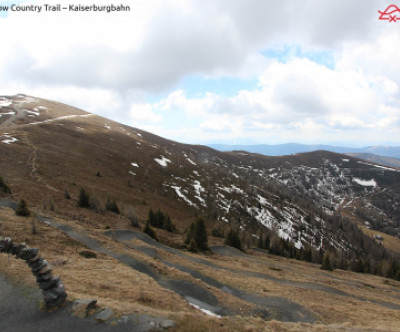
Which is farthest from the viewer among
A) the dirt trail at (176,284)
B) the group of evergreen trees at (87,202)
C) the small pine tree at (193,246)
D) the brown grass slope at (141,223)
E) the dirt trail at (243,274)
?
the group of evergreen trees at (87,202)

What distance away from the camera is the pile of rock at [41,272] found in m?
14.3

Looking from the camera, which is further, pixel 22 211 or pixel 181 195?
pixel 181 195

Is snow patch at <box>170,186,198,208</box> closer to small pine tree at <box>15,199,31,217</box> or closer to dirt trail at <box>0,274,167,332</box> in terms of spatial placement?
small pine tree at <box>15,199,31,217</box>

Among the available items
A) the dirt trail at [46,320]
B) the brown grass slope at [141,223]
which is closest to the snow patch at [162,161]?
the brown grass slope at [141,223]

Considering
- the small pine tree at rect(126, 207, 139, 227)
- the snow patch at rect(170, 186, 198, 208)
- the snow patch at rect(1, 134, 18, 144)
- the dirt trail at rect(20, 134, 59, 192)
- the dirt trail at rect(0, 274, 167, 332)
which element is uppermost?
the snow patch at rect(1, 134, 18, 144)

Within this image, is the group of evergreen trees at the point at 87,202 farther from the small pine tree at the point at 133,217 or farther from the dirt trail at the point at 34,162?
the dirt trail at the point at 34,162

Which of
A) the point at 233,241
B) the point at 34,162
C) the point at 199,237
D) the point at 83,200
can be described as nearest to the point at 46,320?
the point at 199,237

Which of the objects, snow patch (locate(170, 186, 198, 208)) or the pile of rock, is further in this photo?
snow patch (locate(170, 186, 198, 208))

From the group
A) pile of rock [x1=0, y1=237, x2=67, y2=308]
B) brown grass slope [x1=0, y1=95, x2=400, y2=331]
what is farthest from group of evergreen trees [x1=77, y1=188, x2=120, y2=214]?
pile of rock [x1=0, y1=237, x2=67, y2=308]

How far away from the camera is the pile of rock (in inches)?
563

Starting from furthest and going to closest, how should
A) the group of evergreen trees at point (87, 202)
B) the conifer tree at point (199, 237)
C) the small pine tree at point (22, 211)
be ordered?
1. the group of evergreen trees at point (87, 202)
2. the conifer tree at point (199, 237)
3. the small pine tree at point (22, 211)

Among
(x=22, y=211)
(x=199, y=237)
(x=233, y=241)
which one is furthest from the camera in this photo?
(x=233, y=241)

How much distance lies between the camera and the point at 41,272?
14.8m

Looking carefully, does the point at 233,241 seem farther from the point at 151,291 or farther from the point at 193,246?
the point at 151,291
